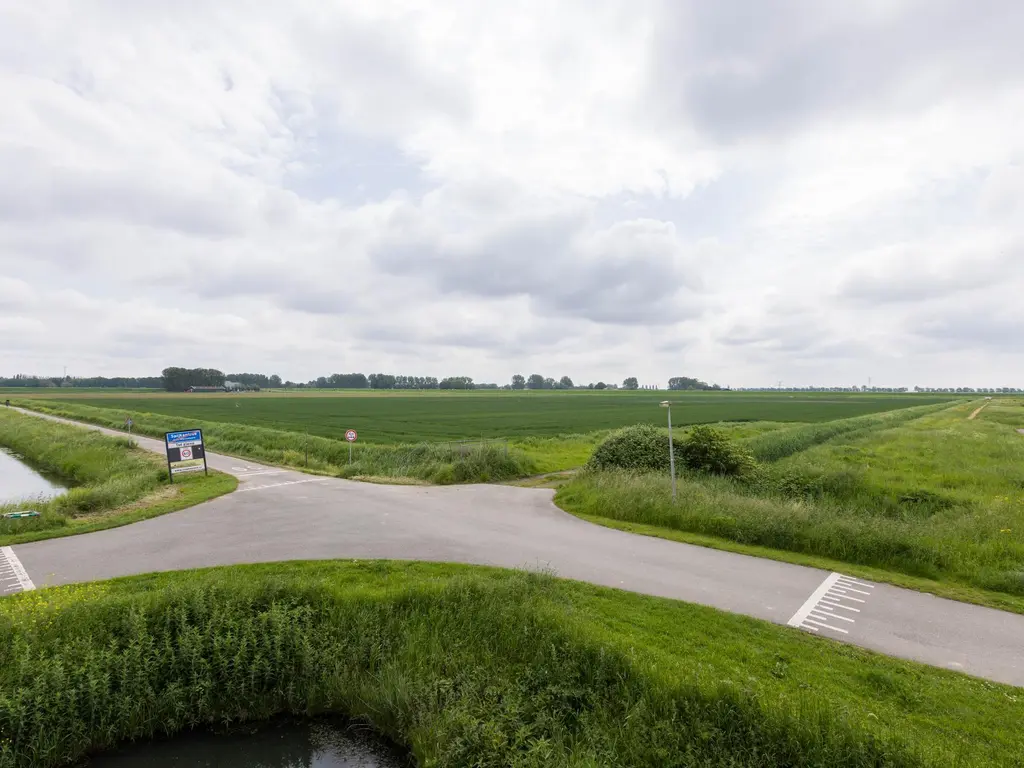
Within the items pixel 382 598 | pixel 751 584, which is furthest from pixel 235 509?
pixel 751 584

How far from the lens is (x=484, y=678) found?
789 cm

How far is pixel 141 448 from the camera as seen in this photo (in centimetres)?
3158

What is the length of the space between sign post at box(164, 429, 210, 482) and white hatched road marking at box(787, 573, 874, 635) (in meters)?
21.3

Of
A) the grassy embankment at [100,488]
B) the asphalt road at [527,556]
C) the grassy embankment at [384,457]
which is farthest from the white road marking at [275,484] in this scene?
the grassy embankment at [384,457]

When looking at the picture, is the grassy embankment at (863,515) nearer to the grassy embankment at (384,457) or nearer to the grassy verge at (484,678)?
the grassy embankment at (384,457)

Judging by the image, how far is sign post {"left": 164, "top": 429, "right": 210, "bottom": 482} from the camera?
21438 mm

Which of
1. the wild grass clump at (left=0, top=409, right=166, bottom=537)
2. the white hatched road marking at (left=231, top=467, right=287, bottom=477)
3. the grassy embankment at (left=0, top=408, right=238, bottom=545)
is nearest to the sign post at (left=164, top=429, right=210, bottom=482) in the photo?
the grassy embankment at (left=0, top=408, right=238, bottom=545)

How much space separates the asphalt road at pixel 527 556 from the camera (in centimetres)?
849

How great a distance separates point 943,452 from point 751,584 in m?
25.0

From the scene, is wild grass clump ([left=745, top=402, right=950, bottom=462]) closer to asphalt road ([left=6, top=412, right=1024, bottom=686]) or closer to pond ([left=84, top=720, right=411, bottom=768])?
asphalt road ([left=6, top=412, right=1024, bottom=686])

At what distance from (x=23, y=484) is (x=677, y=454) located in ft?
108

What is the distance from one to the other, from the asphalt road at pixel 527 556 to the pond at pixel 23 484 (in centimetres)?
1252

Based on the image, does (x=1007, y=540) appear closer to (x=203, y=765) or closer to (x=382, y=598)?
(x=382, y=598)

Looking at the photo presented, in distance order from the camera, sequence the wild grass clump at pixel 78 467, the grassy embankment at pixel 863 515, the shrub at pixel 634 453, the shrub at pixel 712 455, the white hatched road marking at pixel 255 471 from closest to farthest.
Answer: the grassy embankment at pixel 863 515, the wild grass clump at pixel 78 467, the shrub at pixel 712 455, the shrub at pixel 634 453, the white hatched road marking at pixel 255 471
